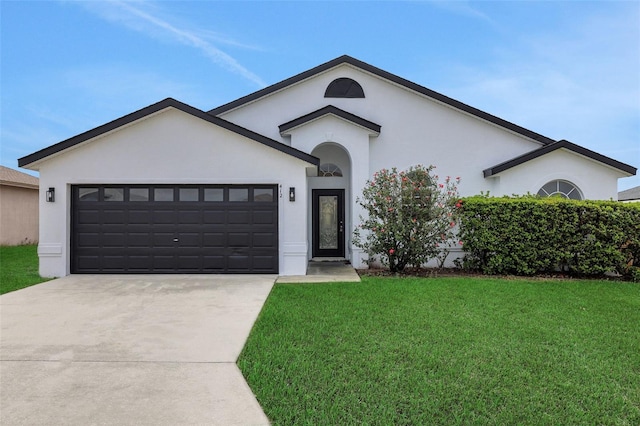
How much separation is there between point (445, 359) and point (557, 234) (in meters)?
8.18

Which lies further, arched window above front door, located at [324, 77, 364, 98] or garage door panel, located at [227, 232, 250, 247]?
arched window above front door, located at [324, 77, 364, 98]

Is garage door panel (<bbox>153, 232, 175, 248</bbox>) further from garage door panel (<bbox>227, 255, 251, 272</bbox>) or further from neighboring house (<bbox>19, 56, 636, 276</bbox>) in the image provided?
garage door panel (<bbox>227, 255, 251, 272</bbox>)

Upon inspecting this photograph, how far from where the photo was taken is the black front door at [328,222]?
47.8 ft

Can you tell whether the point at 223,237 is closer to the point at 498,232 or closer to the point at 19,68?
the point at 498,232

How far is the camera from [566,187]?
1341 cm

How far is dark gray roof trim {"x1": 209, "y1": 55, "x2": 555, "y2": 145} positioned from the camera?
45.3 feet

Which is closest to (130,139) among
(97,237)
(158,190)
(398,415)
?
(158,190)

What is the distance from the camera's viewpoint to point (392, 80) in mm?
13922

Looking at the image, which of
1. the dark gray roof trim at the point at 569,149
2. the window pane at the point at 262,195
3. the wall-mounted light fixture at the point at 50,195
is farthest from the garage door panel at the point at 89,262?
the dark gray roof trim at the point at 569,149

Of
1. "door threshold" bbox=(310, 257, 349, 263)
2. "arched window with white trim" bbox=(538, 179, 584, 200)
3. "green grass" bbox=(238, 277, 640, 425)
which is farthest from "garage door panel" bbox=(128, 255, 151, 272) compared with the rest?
"arched window with white trim" bbox=(538, 179, 584, 200)

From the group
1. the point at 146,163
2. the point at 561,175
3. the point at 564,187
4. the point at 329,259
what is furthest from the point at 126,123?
the point at 564,187

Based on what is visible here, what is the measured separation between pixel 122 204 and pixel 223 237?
297 centimetres

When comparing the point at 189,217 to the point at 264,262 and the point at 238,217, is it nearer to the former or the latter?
the point at 238,217

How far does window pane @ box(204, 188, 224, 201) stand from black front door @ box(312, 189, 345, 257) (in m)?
4.07
